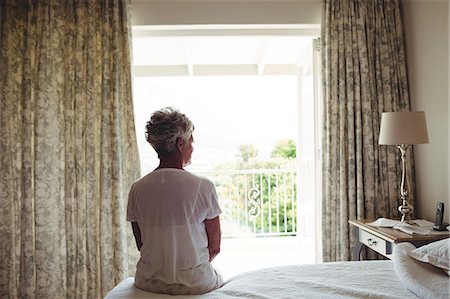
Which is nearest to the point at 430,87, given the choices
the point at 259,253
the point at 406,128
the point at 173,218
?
the point at 406,128

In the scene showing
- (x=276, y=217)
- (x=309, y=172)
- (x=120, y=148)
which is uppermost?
(x=120, y=148)

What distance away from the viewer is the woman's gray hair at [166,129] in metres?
1.86

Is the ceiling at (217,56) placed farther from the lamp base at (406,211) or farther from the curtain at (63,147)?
the lamp base at (406,211)

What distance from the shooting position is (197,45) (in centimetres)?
513

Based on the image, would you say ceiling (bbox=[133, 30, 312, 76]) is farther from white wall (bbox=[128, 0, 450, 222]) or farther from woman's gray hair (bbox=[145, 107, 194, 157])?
woman's gray hair (bbox=[145, 107, 194, 157])

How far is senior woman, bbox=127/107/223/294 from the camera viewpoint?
5.85 ft

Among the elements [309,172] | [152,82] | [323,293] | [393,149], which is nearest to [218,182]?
[309,172]

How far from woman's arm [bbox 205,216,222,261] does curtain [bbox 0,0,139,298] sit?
1.45m

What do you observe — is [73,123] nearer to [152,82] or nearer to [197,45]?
[197,45]

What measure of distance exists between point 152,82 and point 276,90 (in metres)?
2.14

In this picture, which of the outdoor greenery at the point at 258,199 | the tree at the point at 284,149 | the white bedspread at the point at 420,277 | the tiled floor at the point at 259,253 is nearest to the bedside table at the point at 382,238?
the white bedspread at the point at 420,277

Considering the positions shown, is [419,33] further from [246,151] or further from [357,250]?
[246,151]

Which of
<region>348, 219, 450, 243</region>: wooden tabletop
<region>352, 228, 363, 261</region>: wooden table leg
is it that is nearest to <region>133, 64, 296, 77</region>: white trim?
<region>352, 228, 363, 261</region>: wooden table leg

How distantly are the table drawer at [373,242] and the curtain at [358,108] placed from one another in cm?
28
